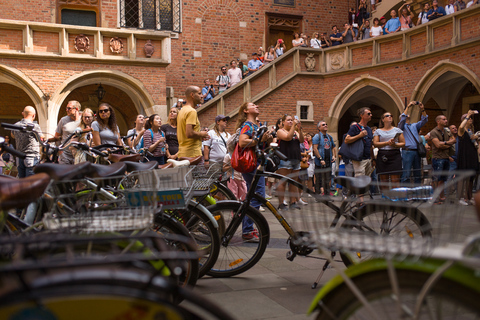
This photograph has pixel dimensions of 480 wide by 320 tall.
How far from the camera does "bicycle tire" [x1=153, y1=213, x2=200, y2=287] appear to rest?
3.26 meters

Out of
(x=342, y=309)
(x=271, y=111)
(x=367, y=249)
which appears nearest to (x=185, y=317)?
(x=342, y=309)

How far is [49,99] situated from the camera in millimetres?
13750

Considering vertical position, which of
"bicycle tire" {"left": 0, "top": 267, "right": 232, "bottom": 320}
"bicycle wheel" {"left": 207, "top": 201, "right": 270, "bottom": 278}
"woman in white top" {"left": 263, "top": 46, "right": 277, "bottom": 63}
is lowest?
"bicycle wheel" {"left": 207, "top": 201, "right": 270, "bottom": 278}

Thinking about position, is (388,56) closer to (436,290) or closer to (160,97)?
(160,97)

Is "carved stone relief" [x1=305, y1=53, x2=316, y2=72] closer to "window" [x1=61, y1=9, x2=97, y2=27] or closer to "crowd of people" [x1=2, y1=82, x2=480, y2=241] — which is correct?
"crowd of people" [x1=2, y1=82, x2=480, y2=241]

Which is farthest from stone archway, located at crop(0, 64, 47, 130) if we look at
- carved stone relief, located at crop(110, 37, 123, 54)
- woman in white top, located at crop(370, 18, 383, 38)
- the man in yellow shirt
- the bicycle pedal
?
the bicycle pedal

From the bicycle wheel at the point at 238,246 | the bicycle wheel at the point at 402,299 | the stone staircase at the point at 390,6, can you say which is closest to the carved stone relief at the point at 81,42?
the bicycle wheel at the point at 238,246

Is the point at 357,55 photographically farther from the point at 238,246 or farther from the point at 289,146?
the point at 238,246

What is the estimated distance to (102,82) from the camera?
14633 millimetres

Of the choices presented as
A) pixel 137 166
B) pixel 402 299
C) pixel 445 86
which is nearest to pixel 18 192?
pixel 137 166

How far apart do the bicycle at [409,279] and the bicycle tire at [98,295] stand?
0.63 m

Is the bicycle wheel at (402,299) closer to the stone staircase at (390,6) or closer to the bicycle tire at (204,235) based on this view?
the bicycle tire at (204,235)

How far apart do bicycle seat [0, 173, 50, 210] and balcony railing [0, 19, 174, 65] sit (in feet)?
40.8

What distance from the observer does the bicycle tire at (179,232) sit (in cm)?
326
